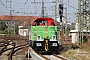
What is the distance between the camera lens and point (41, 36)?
22.9 metres

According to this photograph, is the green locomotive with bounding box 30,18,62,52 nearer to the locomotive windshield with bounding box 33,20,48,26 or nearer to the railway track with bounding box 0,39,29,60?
the locomotive windshield with bounding box 33,20,48,26

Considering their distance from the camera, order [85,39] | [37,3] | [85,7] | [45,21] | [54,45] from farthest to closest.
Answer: [37,3], [85,39], [85,7], [45,21], [54,45]

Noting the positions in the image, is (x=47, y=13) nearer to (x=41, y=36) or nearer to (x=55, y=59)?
(x=41, y=36)

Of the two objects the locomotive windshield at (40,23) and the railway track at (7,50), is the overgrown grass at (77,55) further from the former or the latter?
the railway track at (7,50)

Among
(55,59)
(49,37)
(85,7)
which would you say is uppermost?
(85,7)

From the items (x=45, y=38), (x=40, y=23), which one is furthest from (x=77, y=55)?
(x=40, y=23)

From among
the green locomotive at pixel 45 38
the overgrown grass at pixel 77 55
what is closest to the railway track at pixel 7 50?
the green locomotive at pixel 45 38

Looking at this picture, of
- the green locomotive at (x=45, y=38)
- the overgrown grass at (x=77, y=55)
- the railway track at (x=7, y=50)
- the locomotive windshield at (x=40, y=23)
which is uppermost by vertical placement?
the locomotive windshield at (x=40, y=23)

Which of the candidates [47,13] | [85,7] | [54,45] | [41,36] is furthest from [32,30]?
[47,13]

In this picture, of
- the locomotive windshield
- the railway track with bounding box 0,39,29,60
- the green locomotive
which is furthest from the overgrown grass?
the railway track with bounding box 0,39,29,60

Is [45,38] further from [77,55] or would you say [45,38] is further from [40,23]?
[77,55]

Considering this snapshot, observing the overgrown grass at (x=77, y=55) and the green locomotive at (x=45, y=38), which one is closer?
the overgrown grass at (x=77, y=55)

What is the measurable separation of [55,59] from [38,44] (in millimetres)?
4039

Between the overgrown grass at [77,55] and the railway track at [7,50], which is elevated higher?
the overgrown grass at [77,55]
